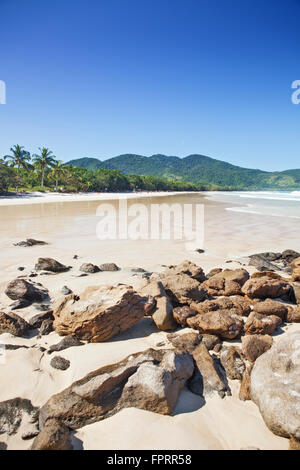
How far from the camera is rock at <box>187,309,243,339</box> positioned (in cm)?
412

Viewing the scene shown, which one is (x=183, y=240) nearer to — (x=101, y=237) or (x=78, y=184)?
(x=101, y=237)

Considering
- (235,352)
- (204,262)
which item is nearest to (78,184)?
(204,262)

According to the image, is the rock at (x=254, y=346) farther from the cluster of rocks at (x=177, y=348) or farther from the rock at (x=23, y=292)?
the rock at (x=23, y=292)

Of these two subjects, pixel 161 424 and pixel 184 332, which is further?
pixel 184 332

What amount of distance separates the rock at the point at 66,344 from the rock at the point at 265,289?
3.57m

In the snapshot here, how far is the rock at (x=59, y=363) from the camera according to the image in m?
3.60

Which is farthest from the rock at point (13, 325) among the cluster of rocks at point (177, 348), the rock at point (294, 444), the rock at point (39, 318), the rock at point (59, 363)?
the rock at point (294, 444)

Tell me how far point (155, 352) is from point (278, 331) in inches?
91.4

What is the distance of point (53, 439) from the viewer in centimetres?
246

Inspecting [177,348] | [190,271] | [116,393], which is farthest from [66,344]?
[190,271]

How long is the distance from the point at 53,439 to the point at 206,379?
189 centimetres

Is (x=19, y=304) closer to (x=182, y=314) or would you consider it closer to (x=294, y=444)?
(x=182, y=314)

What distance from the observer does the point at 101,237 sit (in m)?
13.0

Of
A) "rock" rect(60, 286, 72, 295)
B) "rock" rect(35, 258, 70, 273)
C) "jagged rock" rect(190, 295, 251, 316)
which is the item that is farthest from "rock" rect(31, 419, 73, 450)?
"rock" rect(35, 258, 70, 273)
